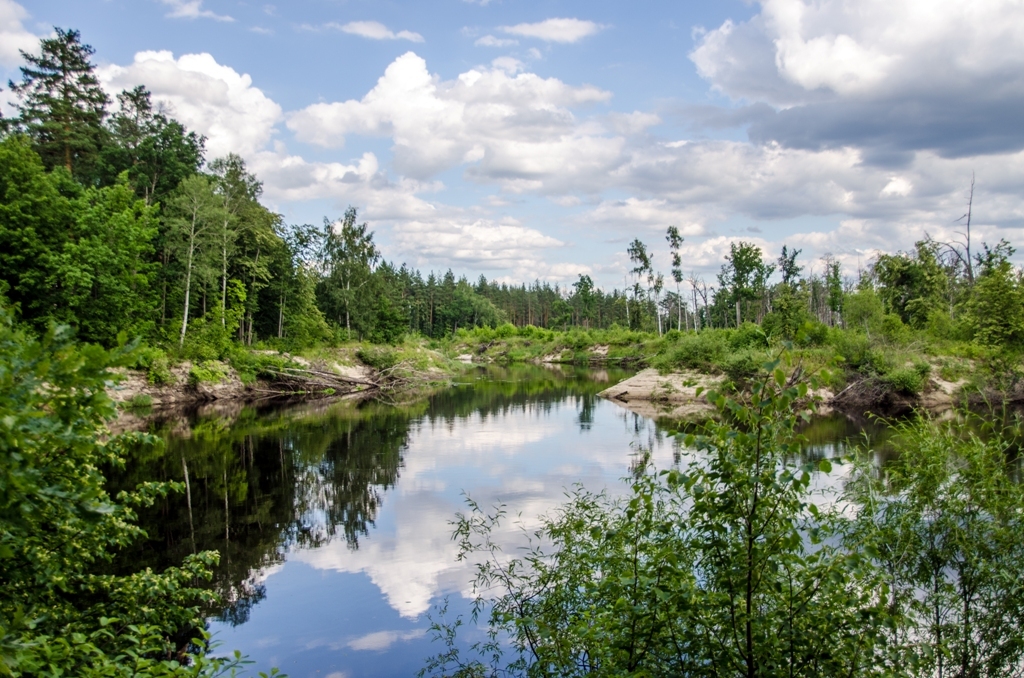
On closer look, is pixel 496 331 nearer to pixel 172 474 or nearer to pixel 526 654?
pixel 172 474

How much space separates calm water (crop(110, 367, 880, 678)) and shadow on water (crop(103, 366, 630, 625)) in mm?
61

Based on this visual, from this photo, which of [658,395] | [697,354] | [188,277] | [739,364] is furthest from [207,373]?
[739,364]

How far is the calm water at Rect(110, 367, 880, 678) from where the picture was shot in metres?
9.93

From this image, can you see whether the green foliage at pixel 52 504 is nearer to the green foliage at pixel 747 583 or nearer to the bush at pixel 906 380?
the green foliage at pixel 747 583

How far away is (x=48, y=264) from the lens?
28.2m

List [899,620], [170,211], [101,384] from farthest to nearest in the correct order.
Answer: [170,211] → [899,620] → [101,384]

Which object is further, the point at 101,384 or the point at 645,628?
the point at 645,628

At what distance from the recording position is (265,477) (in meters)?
19.1

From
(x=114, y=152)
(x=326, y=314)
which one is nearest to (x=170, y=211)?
(x=114, y=152)

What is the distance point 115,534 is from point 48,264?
91.7 ft

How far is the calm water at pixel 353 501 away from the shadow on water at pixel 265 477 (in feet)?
0.20

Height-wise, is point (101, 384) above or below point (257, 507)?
above

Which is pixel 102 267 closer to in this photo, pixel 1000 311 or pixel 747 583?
pixel 747 583

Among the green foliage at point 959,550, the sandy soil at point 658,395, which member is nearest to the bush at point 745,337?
the sandy soil at point 658,395
